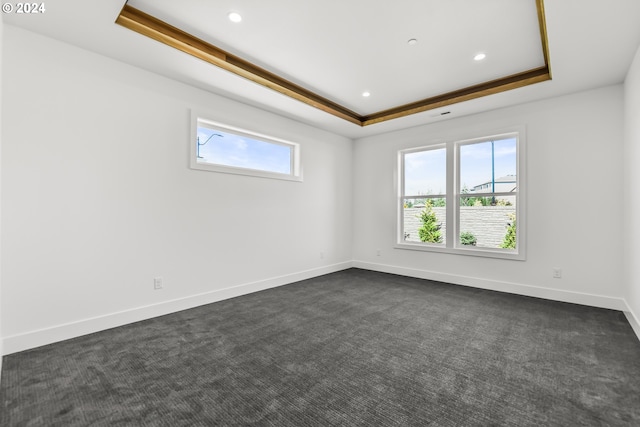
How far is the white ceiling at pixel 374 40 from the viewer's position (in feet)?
7.22

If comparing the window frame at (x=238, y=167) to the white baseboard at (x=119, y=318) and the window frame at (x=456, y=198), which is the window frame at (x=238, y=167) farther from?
the window frame at (x=456, y=198)

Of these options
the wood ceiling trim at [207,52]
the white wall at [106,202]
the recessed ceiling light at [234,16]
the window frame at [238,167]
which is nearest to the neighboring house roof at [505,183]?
the wood ceiling trim at [207,52]

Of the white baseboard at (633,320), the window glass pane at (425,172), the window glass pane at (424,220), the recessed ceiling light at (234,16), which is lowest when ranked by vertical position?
the white baseboard at (633,320)

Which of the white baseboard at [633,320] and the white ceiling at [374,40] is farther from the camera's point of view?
the white baseboard at [633,320]

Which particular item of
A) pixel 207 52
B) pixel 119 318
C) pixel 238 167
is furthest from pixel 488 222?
pixel 119 318

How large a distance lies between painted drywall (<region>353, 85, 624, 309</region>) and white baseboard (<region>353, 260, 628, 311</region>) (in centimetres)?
1

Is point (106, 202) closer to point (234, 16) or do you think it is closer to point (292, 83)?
point (234, 16)

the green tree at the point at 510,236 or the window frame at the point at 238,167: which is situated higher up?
the window frame at the point at 238,167

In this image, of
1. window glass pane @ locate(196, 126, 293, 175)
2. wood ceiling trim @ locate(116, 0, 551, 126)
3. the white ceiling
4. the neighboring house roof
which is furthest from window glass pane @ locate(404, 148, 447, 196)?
window glass pane @ locate(196, 126, 293, 175)

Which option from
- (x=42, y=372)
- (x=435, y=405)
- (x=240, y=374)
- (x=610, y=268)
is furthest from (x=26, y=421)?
(x=610, y=268)

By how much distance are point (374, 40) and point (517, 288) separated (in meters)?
3.61

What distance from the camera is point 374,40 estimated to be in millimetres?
2664

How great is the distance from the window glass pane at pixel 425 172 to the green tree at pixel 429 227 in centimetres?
27

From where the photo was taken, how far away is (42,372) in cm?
196
